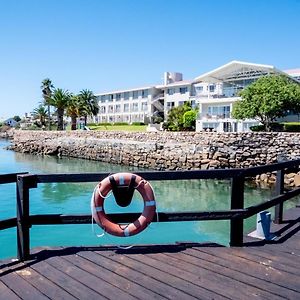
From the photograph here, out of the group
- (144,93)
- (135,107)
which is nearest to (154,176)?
(144,93)

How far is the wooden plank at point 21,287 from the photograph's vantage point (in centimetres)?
291

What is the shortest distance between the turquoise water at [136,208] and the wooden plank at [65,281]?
1145 mm

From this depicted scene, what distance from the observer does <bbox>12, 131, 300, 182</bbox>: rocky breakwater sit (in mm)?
23984

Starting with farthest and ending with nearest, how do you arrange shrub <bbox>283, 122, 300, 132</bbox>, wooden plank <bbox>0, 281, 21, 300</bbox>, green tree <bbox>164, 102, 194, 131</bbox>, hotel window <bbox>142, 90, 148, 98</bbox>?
hotel window <bbox>142, 90, 148, 98</bbox> → green tree <bbox>164, 102, 194, 131</bbox> → shrub <bbox>283, 122, 300, 132</bbox> → wooden plank <bbox>0, 281, 21, 300</bbox>

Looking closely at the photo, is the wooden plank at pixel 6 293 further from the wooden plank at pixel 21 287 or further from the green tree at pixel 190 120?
the green tree at pixel 190 120

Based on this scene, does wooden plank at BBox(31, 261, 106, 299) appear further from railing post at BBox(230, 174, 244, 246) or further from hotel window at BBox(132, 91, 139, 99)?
hotel window at BBox(132, 91, 139, 99)

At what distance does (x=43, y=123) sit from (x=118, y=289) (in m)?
74.2

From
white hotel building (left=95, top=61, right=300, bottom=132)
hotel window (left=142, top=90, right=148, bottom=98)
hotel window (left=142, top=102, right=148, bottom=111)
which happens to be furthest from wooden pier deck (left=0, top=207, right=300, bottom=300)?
hotel window (left=142, top=90, right=148, bottom=98)

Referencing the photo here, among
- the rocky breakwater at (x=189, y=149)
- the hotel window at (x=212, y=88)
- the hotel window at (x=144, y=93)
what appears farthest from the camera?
the hotel window at (x=144, y=93)

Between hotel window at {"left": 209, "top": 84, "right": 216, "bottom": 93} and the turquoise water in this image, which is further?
hotel window at {"left": 209, "top": 84, "right": 216, "bottom": 93}

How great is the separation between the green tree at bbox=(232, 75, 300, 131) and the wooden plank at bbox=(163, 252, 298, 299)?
3003 cm

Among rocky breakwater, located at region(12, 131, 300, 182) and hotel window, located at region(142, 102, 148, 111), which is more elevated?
hotel window, located at region(142, 102, 148, 111)

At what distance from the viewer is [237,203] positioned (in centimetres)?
418

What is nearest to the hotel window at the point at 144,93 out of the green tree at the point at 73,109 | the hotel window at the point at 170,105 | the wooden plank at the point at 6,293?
the hotel window at the point at 170,105
